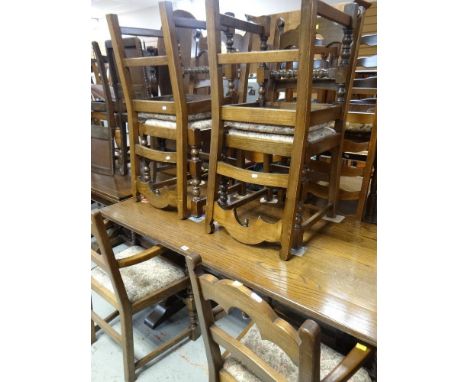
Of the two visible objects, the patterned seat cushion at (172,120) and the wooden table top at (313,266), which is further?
the patterned seat cushion at (172,120)

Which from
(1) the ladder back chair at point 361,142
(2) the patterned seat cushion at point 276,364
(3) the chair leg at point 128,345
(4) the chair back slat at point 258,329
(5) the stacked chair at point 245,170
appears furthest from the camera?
(1) the ladder back chair at point 361,142

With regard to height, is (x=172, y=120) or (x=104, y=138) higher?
(x=172, y=120)

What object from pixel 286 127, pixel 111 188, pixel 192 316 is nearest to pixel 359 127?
pixel 286 127

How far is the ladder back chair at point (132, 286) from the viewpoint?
1131 millimetres

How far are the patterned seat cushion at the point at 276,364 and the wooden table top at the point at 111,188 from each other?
1264 millimetres

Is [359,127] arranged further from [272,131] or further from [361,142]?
[272,131]

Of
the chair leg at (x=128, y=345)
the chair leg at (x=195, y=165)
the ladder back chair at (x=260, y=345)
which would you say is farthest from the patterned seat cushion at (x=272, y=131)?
the chair leg at (x=128, y=345)

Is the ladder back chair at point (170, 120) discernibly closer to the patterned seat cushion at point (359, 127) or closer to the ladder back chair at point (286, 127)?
the ladder back chair at point (286, 127)

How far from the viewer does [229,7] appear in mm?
5098

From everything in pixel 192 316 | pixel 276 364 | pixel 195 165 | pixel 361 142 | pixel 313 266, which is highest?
pixel 361 142

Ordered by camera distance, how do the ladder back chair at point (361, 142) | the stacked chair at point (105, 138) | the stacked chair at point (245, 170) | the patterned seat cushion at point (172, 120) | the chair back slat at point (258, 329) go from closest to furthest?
the chair back slat at point (258, 329) → the stacked chair at point (245, 170) → the ladder back chair at point (361, 142) → the patterned seat cushion at point (172, 120) → the stacked chair at point (105, 138)

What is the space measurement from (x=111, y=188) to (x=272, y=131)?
1.33 meters

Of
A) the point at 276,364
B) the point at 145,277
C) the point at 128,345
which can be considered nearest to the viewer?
the point at 276,364

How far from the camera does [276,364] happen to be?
91 cm
